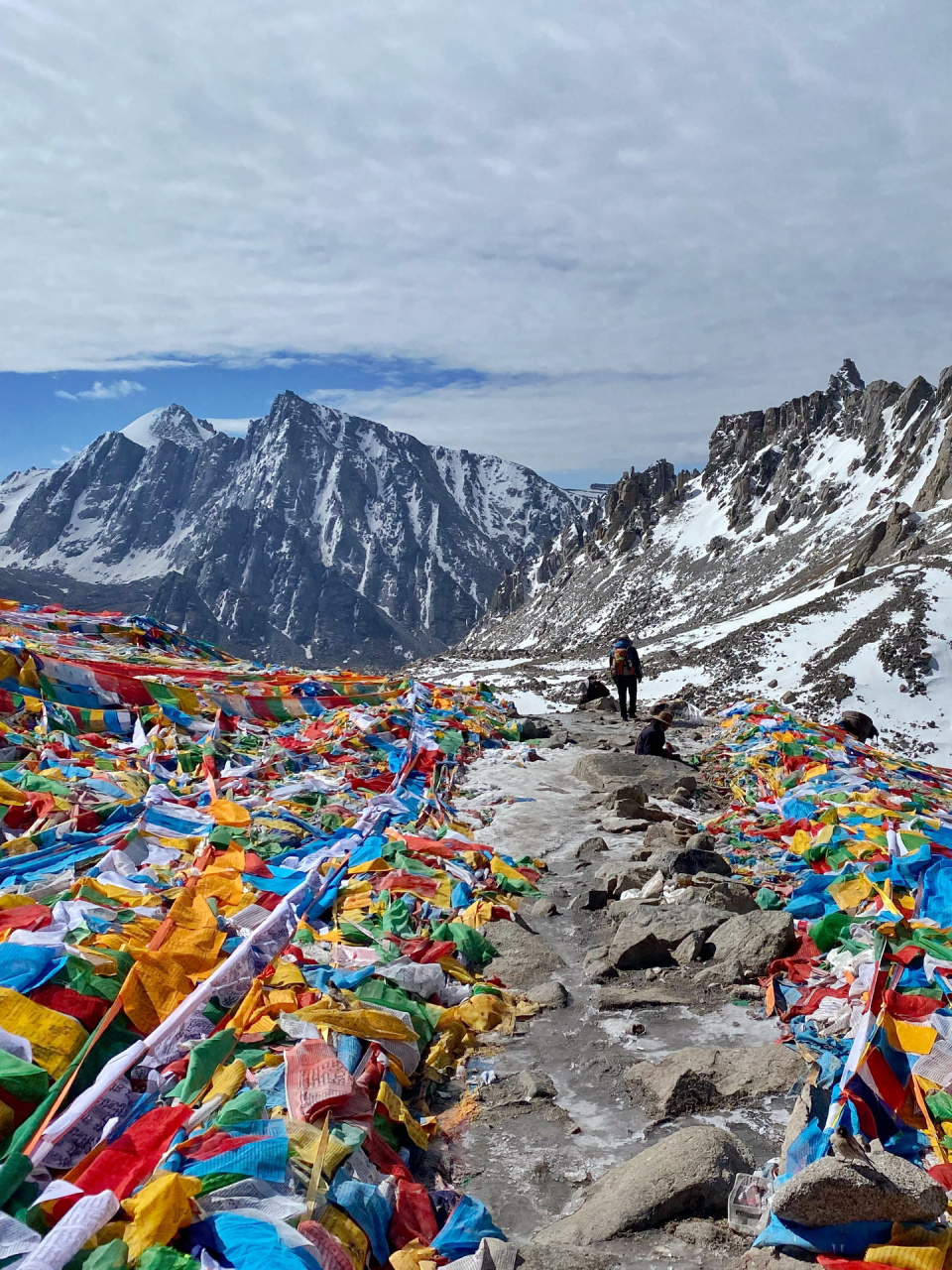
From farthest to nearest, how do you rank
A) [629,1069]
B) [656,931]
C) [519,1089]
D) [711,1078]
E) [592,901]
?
[592,901] → [656,931] → [629,1069] → [519,1089] → [711,1078]

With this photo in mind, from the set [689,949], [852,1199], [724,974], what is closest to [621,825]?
[689,949]

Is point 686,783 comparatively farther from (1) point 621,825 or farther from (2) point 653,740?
(1) point 621,825

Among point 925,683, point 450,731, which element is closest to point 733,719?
point 450,731

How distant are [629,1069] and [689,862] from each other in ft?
10.3

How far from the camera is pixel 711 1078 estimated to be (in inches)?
187

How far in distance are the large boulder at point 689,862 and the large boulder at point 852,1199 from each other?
452cm

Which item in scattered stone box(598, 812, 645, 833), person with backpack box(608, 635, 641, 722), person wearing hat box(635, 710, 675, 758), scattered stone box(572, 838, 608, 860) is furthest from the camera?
person with backpack box(608, 635, 641, 722)

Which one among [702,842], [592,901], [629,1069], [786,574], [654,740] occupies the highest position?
[629,1069]

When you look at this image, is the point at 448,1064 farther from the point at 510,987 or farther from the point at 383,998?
the point at 510,987

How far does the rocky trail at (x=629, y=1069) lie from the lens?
3715 mm

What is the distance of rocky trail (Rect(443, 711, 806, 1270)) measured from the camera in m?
3.71

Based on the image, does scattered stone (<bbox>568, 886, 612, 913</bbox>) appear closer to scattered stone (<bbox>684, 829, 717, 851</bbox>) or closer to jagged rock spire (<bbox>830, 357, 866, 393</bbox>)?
scattered stone (<bbox>684, 829, 717, 851</bbox>)

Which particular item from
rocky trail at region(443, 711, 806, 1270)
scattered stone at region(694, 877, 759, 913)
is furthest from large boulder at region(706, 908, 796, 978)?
scattered stone at region(694, 877, 759, 913)

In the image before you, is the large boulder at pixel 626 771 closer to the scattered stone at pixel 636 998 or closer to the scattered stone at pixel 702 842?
the scattered stone at pixel 702 842
